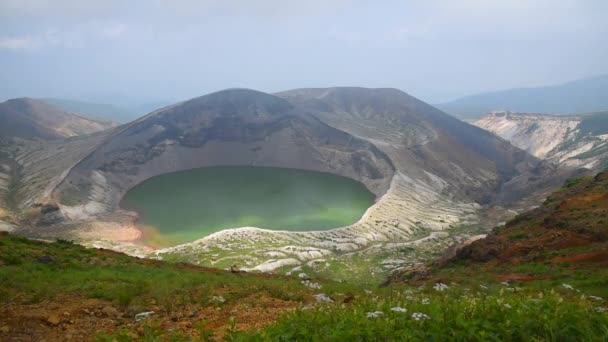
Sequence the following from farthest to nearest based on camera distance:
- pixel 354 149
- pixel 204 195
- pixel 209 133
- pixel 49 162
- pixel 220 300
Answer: pixel 209 133, pixel 354 149, pixel 49 162, pixel 204 195, pixel 220 300

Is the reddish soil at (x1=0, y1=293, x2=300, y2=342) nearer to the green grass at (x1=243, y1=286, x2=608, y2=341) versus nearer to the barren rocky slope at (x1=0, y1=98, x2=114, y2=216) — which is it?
the green grass at (x1=243, y1=286, x2=608, y2=341)

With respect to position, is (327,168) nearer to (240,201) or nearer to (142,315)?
(240,201)

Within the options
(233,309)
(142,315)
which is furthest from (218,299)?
(142,315)

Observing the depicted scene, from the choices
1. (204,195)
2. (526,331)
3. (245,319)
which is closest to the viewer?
(526,331)

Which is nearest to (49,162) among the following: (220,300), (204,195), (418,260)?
(204,195)

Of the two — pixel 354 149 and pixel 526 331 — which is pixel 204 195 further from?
pixel 526 331

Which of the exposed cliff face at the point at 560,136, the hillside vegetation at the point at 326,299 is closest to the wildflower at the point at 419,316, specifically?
the hillside vegetation at the point at 326,299

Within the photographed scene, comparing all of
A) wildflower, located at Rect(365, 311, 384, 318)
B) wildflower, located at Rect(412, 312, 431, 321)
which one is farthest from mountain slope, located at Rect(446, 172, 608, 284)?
wildflower, located at Rect(365, 311, 384, 318)
